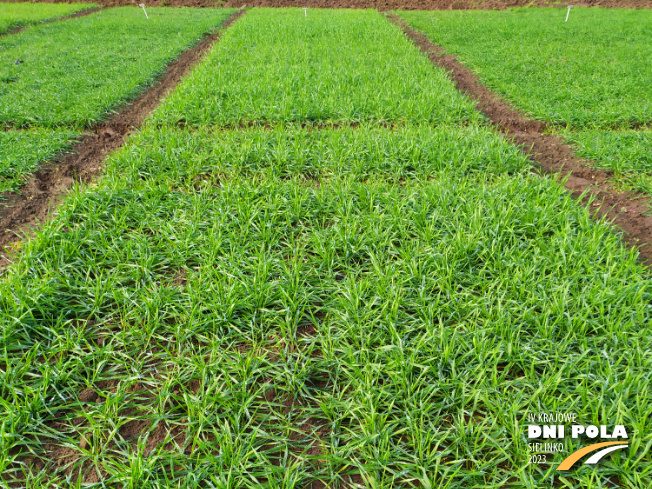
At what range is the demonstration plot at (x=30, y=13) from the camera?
1151 cm

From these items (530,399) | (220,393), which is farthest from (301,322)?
(530,399)

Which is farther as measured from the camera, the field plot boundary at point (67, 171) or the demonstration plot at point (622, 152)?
the demonstration plot at point (622, 152)

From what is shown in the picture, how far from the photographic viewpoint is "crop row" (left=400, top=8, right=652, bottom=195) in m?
4.66

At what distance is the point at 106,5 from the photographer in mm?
17547

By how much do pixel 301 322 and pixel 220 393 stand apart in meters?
0.70

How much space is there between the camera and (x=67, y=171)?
14.0 feet

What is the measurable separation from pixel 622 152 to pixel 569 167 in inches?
24.8

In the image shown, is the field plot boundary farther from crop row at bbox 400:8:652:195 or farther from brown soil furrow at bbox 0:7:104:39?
brown soil furrow at bbox 0:7:104:39

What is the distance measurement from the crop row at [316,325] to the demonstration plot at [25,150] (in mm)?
1051

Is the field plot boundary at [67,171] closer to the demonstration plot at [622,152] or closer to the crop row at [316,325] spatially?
the crop row at [316,325]

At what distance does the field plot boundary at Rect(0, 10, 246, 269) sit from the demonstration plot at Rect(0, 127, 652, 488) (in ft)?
1.91

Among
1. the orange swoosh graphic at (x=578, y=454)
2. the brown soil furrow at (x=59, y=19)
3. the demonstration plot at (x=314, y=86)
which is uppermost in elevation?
the brown soil furrow at (x=59, y=19)

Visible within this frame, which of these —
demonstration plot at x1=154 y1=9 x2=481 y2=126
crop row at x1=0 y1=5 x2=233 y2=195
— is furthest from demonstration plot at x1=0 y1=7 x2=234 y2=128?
demonstration plot at x1=154 y1=9 x2=481 y2=126

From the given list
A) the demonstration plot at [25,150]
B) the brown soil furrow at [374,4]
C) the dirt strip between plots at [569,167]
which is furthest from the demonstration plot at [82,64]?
the brown soil furrow at [374,4]
